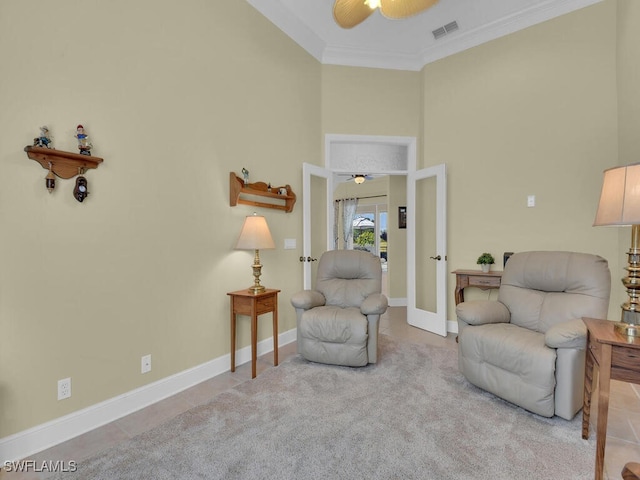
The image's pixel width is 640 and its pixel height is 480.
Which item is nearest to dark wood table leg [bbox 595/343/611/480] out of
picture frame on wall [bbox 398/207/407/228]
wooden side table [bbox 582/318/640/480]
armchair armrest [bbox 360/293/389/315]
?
wooden side table [bbox 582/318/640/480]

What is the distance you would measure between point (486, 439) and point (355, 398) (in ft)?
2.76

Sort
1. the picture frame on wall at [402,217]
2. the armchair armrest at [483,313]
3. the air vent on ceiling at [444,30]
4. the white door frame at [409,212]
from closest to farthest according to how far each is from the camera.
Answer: the armchair armrest at [483,313] < the air vent on ceiling at [444,30] < the white door frame at [409,212] < the picture frame on wall at [402,217]

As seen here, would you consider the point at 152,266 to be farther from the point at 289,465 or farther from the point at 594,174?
the point at 594,174

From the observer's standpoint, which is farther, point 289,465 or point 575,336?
point 575,336

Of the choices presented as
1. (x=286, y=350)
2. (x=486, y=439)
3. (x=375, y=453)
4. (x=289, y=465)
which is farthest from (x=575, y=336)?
(x=286, y=350)

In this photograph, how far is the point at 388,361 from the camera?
300 cm

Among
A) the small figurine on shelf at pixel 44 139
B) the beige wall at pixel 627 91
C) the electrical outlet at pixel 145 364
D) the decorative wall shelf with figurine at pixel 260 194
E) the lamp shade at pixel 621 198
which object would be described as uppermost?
the beige wall at pixel 627 91

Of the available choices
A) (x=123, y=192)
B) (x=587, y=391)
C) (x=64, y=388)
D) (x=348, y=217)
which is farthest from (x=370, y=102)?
(x=348, y=217)

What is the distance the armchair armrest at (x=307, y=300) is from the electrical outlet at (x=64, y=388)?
64.5 inches

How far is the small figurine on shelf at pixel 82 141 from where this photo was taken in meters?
1.91

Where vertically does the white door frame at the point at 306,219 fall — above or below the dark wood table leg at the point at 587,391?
above

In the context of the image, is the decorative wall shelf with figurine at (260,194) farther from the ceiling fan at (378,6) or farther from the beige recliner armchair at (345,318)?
the ceiling fan at (378,6)

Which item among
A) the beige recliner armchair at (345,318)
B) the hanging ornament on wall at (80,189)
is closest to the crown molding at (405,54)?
the hanging ornament on wall at (80,189)

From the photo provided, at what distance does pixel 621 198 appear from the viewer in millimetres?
1540
